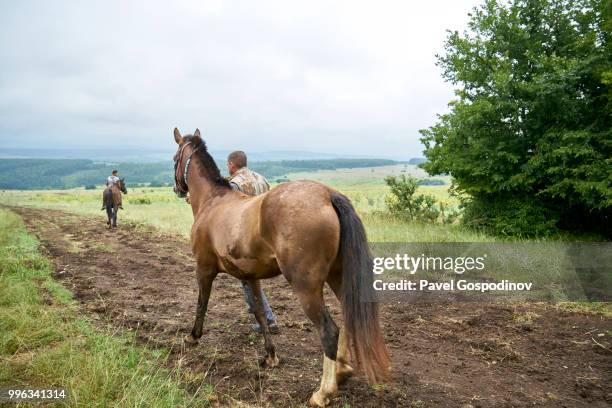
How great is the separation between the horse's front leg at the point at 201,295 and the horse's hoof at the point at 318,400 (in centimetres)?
183

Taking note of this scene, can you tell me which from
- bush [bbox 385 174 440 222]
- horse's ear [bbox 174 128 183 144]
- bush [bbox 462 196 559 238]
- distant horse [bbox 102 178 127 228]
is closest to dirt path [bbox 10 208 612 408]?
horse's ear [bbox 174 128 183 144]

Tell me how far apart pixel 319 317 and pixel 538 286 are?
5.69 metres

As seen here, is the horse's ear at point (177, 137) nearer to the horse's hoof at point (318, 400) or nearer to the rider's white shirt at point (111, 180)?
the horse's hoof at point (318, 400)

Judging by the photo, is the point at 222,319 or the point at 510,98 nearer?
the point at 222,319

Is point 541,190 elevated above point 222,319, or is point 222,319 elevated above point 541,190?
point 541,190

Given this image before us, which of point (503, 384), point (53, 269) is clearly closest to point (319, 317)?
point (503, 384)

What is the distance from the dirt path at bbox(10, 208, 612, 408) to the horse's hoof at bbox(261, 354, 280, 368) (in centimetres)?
10

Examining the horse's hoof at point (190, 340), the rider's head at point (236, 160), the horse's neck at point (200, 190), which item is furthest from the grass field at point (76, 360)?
the rider's head at point (236, 160)

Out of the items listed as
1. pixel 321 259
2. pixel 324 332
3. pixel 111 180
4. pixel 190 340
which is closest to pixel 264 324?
pixel 190 340

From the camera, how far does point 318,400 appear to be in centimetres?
361

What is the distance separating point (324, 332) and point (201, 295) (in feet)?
6.30

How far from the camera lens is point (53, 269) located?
8.66m

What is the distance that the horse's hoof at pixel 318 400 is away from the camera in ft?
11.8

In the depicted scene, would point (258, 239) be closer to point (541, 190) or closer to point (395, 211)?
point (541, 190)
